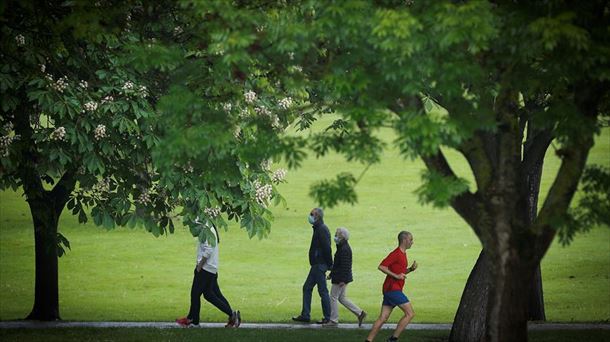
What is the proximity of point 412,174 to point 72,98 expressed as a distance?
35749 mm

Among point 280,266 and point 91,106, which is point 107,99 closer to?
point 91,106

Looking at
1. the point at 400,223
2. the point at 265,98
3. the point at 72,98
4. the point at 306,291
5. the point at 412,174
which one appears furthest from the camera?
the point at 412,174

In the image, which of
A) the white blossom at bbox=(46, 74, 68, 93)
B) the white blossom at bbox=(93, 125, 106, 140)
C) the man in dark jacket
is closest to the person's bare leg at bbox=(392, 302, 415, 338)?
the man in dark jacket

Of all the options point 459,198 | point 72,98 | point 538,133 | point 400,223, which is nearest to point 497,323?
point 459,198

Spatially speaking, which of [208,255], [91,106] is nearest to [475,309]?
[208,255]

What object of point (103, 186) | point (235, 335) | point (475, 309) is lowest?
point (235, 335)

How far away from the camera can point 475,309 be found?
57.9ft

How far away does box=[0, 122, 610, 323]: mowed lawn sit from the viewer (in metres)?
26.7

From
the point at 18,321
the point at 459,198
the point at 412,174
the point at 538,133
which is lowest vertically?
the point at 18,321

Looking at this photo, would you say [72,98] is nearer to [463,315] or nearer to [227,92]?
[227,92]

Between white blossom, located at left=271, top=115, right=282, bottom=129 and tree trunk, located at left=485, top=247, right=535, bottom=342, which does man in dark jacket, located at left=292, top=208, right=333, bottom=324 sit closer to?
white blossom, located at left=271, top=115, right=282, bottom=129

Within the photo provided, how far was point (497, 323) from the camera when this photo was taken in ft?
43.4

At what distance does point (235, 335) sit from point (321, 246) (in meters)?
2.98

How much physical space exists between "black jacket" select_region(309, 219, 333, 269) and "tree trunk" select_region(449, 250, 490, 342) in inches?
147
